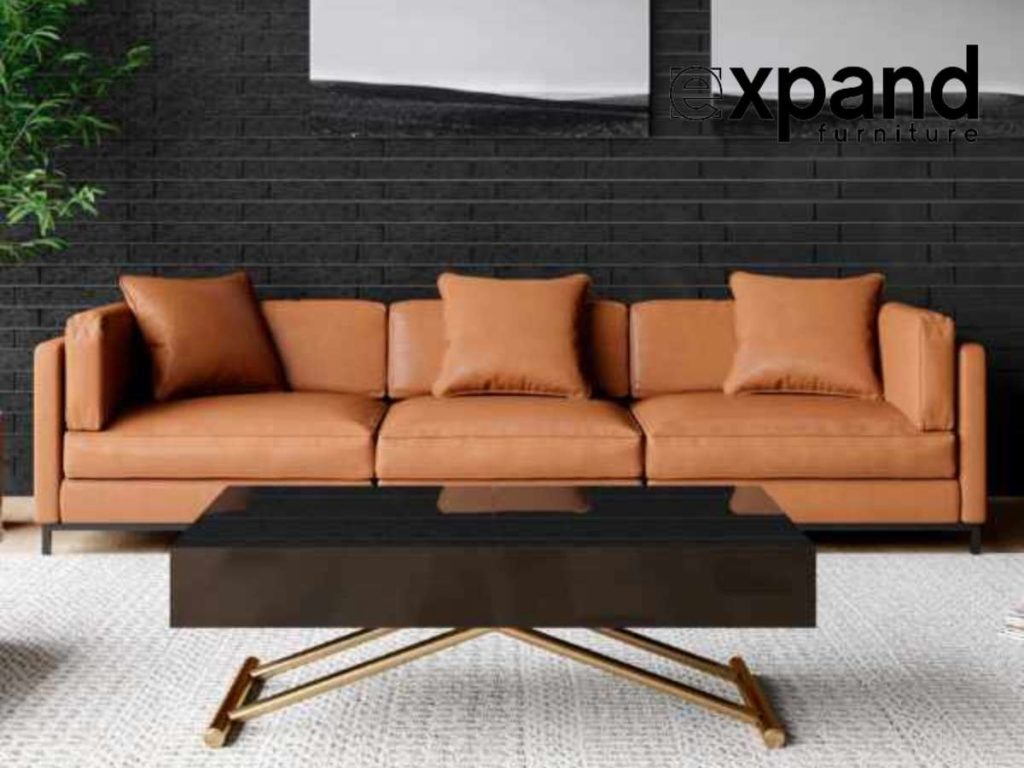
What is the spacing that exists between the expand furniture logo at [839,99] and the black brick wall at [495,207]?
58 mm

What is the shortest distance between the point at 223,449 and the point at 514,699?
5.08ft

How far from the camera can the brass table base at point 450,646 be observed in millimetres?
2277

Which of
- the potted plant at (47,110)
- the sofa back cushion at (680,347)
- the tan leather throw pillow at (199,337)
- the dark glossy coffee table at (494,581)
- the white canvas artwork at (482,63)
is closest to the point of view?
the dark glossy coffee table at (494,581)

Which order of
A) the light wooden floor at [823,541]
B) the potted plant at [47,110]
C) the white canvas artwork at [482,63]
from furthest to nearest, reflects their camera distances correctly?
the white canvas artwork at [482,63]
the potted plant at [47,110]
the light wooden floor at [823,541]

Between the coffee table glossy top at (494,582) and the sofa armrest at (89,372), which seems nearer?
the coffee table glossy top at (494,582)

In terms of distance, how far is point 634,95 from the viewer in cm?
475

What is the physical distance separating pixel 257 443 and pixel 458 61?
1.82 metres

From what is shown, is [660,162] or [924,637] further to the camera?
[660,162]

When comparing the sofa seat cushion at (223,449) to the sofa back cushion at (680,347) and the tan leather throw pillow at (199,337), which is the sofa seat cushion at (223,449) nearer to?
the tan leather throw pillow at (199,337)

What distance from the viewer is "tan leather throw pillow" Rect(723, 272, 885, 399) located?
412 centimetres

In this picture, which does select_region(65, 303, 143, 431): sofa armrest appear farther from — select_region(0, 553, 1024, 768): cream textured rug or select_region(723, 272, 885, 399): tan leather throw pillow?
select_region(723, 272, 885, 399): tan leather throw pillow

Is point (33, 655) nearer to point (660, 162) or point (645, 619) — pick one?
point (645, 619)

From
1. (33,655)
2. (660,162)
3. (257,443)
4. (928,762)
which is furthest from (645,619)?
(660,162)

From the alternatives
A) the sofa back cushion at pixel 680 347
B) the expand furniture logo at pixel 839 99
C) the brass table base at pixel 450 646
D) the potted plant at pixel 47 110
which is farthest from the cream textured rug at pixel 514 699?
the expand furniture logo at pixel 839 99
